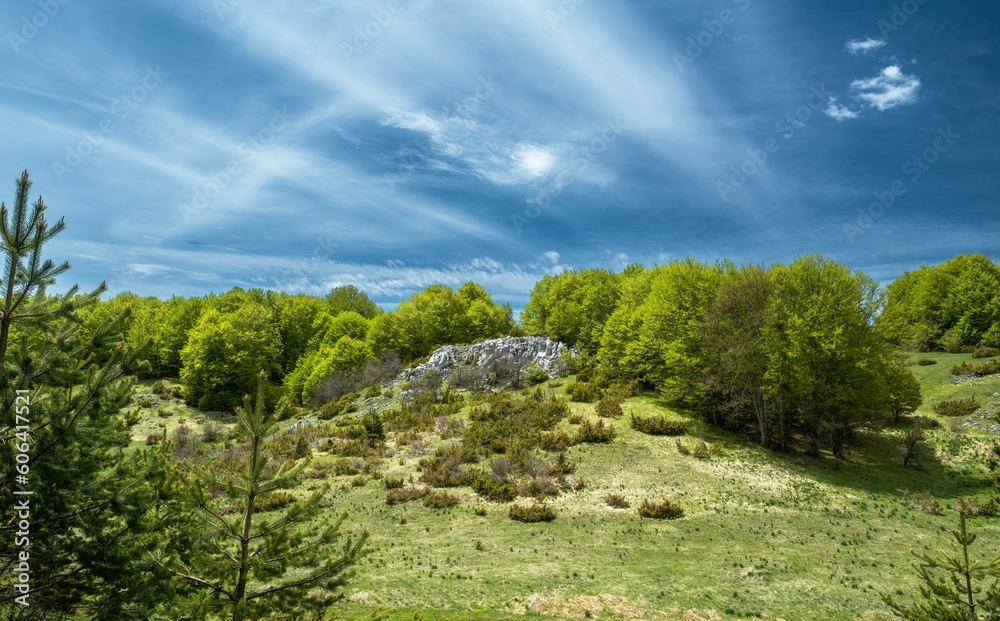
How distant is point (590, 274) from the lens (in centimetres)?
7681

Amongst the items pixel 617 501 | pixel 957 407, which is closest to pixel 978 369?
pixel 957 407

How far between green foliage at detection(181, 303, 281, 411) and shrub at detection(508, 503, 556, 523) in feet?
139

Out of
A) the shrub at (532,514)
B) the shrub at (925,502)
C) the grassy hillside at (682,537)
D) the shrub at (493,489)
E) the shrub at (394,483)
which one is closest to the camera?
the grassy hillside at (682,537)

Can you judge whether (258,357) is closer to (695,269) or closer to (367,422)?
(367,422)

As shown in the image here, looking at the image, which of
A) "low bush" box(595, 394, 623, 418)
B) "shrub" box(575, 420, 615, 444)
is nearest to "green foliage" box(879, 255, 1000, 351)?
"low bush" box(595, 394, 623, 418)

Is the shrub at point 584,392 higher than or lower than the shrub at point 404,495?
higher

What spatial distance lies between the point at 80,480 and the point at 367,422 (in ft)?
95.2

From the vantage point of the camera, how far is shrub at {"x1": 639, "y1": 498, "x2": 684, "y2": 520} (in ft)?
72.5

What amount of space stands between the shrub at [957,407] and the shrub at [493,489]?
34.7 meters

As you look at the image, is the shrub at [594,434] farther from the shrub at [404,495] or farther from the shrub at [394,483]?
the shrub at [394,483]

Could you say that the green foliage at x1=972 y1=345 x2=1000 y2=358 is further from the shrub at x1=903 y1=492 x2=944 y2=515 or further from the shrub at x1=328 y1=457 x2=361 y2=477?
the shrub at x1=328 y1=457 x2=361 y2=477

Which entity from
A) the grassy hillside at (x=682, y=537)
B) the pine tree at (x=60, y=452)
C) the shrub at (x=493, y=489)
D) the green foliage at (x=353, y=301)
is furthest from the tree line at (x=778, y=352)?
the green foliage at (x=353, y=301)

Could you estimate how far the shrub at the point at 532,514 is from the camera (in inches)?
861

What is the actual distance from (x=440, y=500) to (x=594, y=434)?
1259 centimetres
